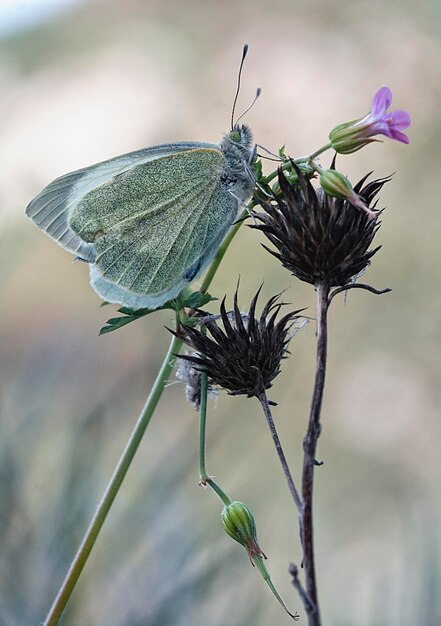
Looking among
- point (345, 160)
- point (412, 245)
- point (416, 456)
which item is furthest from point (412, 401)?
point (345, 160)

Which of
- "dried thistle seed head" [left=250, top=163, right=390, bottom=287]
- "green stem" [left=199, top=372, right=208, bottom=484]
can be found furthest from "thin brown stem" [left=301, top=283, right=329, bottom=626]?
"green stem" [left=199, top=372, right=208, bottom=484]

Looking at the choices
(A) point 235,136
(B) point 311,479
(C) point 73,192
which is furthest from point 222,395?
(B) point 311,479

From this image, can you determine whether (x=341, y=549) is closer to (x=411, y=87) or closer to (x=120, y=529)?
(x=120, y=529)

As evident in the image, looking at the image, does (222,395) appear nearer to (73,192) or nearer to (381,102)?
(73,192)

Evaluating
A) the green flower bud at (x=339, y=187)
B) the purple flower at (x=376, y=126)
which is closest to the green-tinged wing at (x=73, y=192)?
the purple flower at (x=376, y=126)

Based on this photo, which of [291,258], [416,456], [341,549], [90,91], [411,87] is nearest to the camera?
[291,258]

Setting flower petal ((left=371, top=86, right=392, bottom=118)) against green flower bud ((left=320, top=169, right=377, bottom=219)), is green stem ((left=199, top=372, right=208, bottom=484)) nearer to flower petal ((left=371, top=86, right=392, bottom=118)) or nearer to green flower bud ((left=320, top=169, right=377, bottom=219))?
green flower bud ((left=320, top=169, right=377, bottom=219))

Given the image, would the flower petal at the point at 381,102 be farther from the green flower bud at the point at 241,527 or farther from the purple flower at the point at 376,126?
the green flower bud at the point at 241,527
